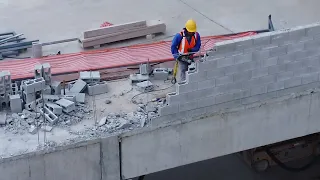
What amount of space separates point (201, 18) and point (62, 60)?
442 cm

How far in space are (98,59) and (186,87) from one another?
3.26m

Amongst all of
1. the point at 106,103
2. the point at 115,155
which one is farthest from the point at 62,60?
the point at 115,155

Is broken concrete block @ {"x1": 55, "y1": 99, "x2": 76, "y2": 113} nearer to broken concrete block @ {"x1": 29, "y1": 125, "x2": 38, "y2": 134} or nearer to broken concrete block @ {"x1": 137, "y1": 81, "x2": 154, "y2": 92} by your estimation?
broken concrete block @ {"x1": 29, "y1": 125, "x2": 38, "y2": 134}

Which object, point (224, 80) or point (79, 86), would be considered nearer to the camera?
point (224, 80)

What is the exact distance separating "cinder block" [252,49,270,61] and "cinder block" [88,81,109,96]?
3065mm

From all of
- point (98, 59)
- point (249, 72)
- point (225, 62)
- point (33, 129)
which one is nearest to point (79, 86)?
point (33, 129)

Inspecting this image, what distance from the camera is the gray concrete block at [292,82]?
12523mm

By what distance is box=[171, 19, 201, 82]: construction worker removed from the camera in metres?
12.5

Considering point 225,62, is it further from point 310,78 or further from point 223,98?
point 310,78

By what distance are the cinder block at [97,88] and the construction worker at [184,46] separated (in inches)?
60.5

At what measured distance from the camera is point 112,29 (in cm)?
1508

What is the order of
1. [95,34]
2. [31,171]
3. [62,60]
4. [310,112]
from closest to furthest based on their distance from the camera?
[31,171]
[310,112]
[62,60]
[95,34]

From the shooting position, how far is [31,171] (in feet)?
36.2

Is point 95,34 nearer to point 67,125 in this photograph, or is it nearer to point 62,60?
point 62,60
